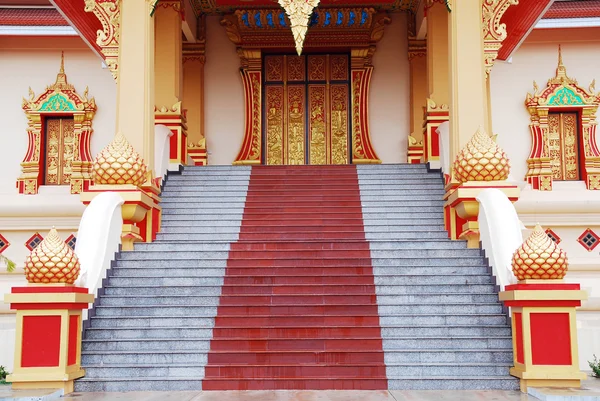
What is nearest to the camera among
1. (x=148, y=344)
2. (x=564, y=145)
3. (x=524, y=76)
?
(x=148, y=344)

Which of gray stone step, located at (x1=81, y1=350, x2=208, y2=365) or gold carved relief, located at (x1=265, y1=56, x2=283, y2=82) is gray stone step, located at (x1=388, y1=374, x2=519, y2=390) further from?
gold carved relief, located at (x1=265, y1=56, x2=283, y2=82)

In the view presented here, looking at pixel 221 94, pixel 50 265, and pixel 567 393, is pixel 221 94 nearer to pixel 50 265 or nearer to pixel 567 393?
pixel 50 265

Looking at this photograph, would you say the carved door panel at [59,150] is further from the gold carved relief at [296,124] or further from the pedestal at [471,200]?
the pedestal at [471,200]

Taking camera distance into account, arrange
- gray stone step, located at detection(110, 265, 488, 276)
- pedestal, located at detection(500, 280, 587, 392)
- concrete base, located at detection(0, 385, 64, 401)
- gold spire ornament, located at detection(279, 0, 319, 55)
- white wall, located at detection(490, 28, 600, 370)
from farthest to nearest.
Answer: white wall, located at detection(490, 28, 600, 370) < gold spire ornament, located at detection(279, 0, 319, 55) < gray stone step, located at detection(110, 265, 488, 276) < pedestal, located at detection(500, 280, 587, 392) < concrete base, located at detection(0, 385, 64, 401)

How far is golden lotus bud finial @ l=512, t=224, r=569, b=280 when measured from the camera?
17.9 feet

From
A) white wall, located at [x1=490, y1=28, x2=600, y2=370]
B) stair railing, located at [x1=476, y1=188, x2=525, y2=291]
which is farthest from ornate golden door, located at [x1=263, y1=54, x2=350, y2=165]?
stair railing, located at [x1=476, y1=188, x2=525, y2=291]

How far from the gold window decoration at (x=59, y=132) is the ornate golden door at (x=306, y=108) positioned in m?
2.99

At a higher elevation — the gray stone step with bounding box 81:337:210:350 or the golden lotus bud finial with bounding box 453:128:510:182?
the golden lotus bud finial with bounding box 453:128:510:182

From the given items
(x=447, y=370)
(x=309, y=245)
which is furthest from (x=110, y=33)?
(x=447, y=370)

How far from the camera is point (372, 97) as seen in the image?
40.7 feet

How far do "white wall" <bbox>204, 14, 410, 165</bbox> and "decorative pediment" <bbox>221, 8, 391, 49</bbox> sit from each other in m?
0.34

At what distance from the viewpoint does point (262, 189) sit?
31.3ft

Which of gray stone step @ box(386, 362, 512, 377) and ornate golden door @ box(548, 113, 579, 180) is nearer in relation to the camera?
gray stone step @ box(386, 362, 512, 377)

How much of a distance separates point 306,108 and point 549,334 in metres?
7.66
